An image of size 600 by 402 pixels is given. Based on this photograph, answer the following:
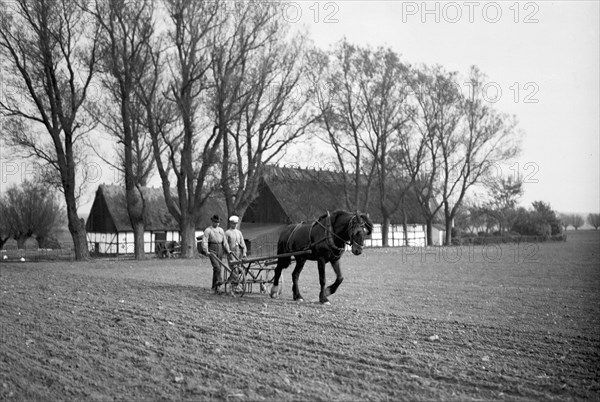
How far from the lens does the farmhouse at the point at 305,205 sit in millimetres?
51938

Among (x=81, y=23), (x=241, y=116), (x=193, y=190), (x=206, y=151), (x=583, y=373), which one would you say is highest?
(x=81, y=23)

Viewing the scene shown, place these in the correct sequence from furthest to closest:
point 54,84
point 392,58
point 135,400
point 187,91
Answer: point 392,58 → point 187,91 → point 54,84 → point 135,400

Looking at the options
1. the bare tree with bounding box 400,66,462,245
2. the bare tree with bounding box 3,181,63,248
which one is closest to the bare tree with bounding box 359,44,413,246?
the bare tree with bounding box 400,66,462,245

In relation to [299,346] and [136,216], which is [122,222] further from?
[299,346]

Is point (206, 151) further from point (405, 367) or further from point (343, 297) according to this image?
point (405, 367)

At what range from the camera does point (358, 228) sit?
39.8 ft

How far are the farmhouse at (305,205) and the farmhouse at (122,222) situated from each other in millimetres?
6398

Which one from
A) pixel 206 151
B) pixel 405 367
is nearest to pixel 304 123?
pixel 206 151

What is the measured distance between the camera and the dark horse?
1221 cm

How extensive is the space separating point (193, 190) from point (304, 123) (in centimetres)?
777

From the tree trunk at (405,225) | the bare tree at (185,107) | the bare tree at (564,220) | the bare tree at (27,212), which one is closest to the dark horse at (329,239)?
the bare tree at (185,107)

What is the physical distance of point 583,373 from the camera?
6.73 m

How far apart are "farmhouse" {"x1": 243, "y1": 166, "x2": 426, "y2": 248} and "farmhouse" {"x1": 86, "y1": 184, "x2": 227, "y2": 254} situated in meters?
6.40

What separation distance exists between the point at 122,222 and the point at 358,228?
141 ft
